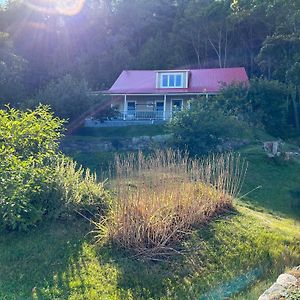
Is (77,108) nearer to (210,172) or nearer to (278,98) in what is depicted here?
(278,98)

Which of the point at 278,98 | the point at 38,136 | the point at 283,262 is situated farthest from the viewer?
the point at 278,98

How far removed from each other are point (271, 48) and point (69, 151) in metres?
12.4

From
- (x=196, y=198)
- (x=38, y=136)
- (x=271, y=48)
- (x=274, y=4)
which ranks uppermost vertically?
(x=274, y=4)

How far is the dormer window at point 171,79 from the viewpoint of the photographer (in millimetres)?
26781

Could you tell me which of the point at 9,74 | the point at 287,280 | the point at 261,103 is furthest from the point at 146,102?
the point at 287,280

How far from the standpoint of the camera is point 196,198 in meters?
6.83

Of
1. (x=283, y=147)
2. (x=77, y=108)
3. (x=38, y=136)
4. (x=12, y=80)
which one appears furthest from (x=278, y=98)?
(x=38, y=136)

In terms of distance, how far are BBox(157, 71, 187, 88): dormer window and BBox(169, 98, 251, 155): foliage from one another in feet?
33.5

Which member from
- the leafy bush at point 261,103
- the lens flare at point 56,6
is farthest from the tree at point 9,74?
the leafy bush at point 261,103

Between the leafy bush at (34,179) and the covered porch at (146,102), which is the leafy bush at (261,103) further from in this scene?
the leafy bush at (34,179)

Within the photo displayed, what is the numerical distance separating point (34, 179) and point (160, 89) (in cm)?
2039

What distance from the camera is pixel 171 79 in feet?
88.1

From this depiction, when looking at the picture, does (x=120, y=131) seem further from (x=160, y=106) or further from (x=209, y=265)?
(x=209, y=265)

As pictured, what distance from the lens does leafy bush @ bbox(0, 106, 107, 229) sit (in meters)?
6.20
